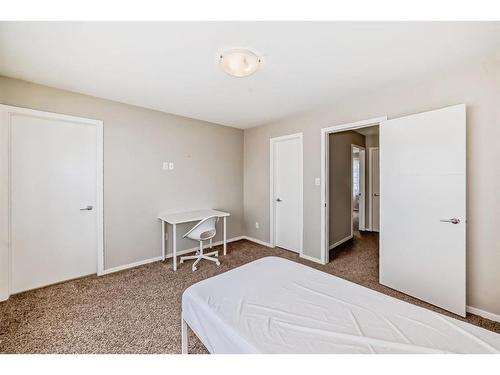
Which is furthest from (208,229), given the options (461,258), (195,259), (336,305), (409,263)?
(461,258)

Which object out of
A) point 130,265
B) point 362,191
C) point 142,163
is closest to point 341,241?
point 362,191

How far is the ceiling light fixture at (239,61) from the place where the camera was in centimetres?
170

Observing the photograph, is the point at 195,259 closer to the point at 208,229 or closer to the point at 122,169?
the point at 208,229

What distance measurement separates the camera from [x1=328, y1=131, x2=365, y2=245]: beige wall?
3.79 m

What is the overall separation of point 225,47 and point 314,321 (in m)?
1.93

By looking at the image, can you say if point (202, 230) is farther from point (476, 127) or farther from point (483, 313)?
point (476, 127)

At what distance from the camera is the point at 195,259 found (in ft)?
10.9

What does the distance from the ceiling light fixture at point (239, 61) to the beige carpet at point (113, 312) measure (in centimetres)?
222

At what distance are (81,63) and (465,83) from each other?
11.4 feet

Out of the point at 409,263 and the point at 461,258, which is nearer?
the point at 461,258

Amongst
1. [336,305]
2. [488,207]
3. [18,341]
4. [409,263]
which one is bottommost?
[18,341]

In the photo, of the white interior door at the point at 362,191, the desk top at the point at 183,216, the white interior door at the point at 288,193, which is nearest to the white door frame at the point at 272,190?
the white interior door at the point at 288,193

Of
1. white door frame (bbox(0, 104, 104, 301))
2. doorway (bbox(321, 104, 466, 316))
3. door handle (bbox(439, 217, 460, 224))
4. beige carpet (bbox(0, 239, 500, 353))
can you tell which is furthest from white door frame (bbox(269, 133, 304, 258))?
white door frame (bbox(0, 104, 104, 301))

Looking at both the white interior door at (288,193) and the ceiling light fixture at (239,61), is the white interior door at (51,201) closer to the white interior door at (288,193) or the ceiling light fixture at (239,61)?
the ceiling light fixture at (239,61)
